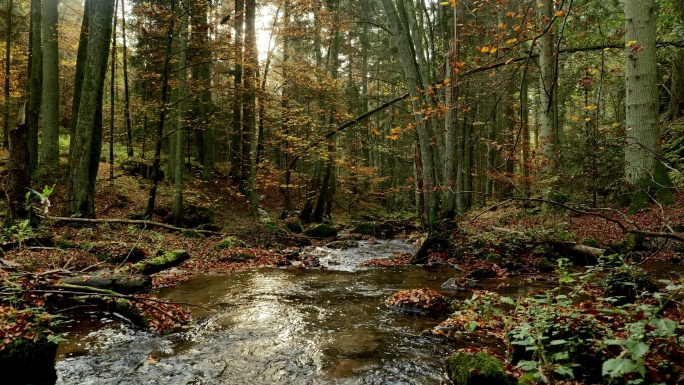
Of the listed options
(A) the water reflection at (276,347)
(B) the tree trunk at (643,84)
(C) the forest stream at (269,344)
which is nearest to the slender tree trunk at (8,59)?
(C) the forest stream at (269,344)

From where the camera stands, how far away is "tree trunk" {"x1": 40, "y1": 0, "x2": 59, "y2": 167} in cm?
1528

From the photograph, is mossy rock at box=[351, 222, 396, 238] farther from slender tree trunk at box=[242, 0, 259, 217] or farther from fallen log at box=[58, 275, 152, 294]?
fallen log at box=[58, 275, 152, 294]

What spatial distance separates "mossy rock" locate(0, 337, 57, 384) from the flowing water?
9.2 inches

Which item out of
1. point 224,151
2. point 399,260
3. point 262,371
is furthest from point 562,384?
point 224,151

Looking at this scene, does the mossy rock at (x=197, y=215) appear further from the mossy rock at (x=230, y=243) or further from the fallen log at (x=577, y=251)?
the fallen log at (x=577, y=251)

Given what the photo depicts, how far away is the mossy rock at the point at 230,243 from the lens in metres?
12.5

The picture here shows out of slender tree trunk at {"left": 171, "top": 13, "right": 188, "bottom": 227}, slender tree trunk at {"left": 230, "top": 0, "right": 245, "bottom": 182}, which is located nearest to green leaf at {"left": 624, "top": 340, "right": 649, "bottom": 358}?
slender tree trunk at {"left": 171, "top": 13, "right": 188, "bottom": 227}

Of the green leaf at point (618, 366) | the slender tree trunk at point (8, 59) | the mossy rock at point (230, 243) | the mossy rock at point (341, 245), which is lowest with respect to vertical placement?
the mossy rock at point (341, 245)

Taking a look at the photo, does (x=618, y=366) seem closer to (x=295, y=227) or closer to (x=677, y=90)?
(x=295, y=227)

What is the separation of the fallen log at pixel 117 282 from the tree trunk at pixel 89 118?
558 cm

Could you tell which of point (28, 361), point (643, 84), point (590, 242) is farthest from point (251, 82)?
point (28, 361)

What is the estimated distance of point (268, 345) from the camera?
16.7 ft

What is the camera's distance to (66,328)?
5.37m

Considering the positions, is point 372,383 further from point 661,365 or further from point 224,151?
point 224,151
